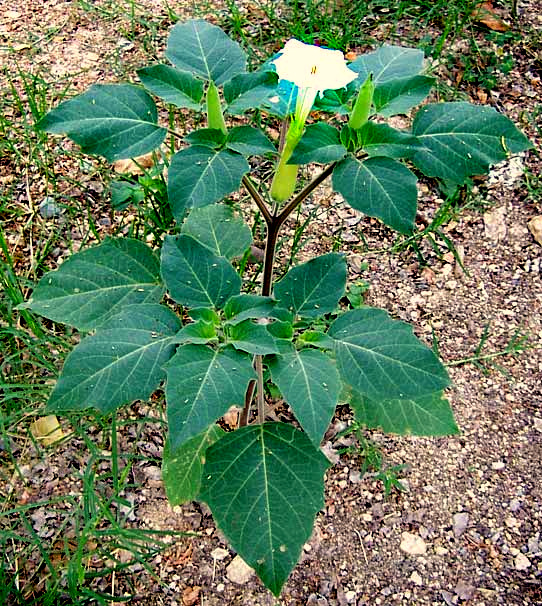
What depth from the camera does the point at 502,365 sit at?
6.29ft

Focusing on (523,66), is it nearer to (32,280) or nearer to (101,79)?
(101,79)

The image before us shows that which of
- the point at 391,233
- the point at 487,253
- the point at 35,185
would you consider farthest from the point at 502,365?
the point at 35,185

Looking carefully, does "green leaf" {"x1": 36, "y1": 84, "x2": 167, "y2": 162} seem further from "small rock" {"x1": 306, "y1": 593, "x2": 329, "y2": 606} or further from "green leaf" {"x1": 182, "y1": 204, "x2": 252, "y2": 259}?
"small rock" {"x1": 306, "y1": 593, "x2": 329, "y2": 606}

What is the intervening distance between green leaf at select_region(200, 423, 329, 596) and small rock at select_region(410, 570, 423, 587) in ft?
1.45

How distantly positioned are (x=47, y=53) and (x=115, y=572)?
1856 mm

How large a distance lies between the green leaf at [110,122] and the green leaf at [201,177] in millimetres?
87

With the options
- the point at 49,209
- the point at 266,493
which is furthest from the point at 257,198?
the point at 49,209

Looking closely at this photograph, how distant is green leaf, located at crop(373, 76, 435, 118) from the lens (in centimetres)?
114

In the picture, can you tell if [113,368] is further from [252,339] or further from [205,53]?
[205,53]

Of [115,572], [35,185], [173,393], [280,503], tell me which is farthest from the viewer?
[35,185]

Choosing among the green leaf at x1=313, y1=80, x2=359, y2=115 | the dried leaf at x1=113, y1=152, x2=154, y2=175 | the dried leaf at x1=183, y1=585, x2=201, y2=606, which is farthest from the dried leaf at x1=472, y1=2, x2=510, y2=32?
the dried leaf at x1=183, y1=585, x2=201, y2=606

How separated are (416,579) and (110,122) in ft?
3.68

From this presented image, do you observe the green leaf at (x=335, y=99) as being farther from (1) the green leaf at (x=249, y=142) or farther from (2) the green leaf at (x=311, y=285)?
(2) the green leaf at (x=311, y=285)

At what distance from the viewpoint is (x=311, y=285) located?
4.15 feet
